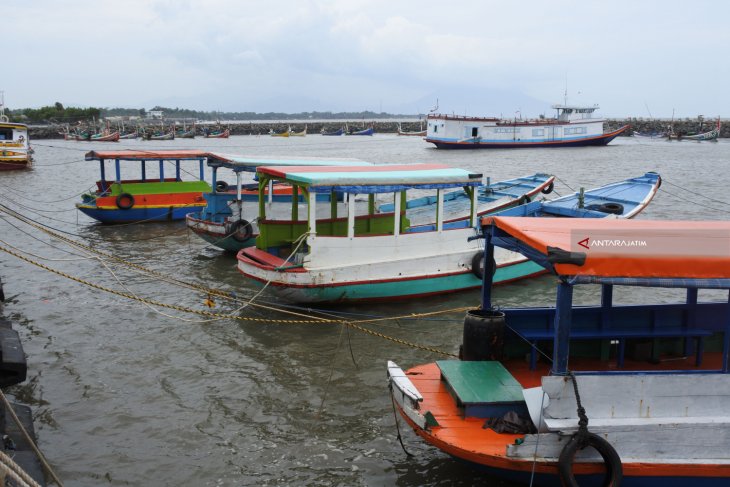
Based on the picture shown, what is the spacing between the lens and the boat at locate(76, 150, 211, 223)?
2088 centimetres

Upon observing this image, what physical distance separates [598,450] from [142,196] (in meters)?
18.5

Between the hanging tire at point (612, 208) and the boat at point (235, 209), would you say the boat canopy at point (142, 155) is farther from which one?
the hanging tire at point (612, 208)

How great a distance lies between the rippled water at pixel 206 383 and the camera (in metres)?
7.34

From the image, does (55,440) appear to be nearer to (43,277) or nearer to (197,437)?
(197,437)

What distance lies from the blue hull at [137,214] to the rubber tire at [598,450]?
18073 mm

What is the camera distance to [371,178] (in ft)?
39.5

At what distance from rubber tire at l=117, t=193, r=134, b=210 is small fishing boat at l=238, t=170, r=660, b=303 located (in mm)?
9419

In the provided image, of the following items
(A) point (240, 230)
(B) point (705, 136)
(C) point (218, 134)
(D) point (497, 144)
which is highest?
(B) point (705, 136)

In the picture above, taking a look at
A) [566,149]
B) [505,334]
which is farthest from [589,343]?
[566,149]

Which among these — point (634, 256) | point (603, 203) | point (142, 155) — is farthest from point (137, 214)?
point (634, 256)

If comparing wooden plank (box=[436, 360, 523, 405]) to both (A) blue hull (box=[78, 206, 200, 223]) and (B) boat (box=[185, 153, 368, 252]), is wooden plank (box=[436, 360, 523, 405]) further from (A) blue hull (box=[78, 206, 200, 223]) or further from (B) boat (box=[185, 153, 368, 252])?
(A) blue hull (box=[78, 206, 200, 223])

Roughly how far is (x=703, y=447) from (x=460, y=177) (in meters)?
7.62

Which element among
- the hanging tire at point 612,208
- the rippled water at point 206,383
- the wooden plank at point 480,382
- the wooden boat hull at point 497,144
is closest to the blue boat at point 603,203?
the hanging tire at point 612,208

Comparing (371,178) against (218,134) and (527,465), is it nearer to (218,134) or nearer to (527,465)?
(527,465)
